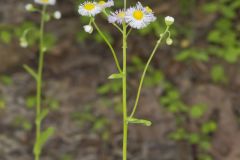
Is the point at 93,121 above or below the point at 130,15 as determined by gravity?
above

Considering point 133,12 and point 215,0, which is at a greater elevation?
point 215,0

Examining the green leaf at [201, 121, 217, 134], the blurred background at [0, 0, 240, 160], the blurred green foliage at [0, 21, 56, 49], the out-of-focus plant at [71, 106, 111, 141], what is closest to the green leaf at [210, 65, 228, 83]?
the blurred background at [0, 0, 240, 160]

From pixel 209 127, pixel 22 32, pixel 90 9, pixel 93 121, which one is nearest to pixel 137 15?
pixel 90 9

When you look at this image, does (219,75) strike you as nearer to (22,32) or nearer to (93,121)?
(93,121)

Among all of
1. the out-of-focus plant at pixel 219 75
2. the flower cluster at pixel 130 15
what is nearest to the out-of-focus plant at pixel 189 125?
the out-of-focus plant at pixel 219 75

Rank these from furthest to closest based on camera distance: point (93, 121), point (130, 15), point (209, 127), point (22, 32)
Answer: point (22, 32), point (93, 121), point (209, 127), point (130, 15)

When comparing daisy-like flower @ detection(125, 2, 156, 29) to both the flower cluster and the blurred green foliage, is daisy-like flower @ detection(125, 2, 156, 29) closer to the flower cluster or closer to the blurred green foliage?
the flower cluster

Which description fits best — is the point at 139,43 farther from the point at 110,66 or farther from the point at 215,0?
the point at 215,0

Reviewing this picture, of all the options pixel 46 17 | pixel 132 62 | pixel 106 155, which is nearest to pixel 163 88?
pixel 132 62
